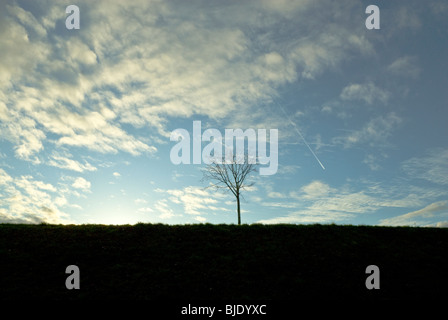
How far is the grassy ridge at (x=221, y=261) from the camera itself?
16.0 metres

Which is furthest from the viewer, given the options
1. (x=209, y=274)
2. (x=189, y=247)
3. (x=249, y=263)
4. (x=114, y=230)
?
(x=114, y=230)

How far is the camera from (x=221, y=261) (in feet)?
63.1

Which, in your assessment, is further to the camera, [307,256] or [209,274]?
[307,256]

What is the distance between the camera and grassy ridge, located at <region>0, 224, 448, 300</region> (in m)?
16.0

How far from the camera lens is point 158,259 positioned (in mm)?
19500
